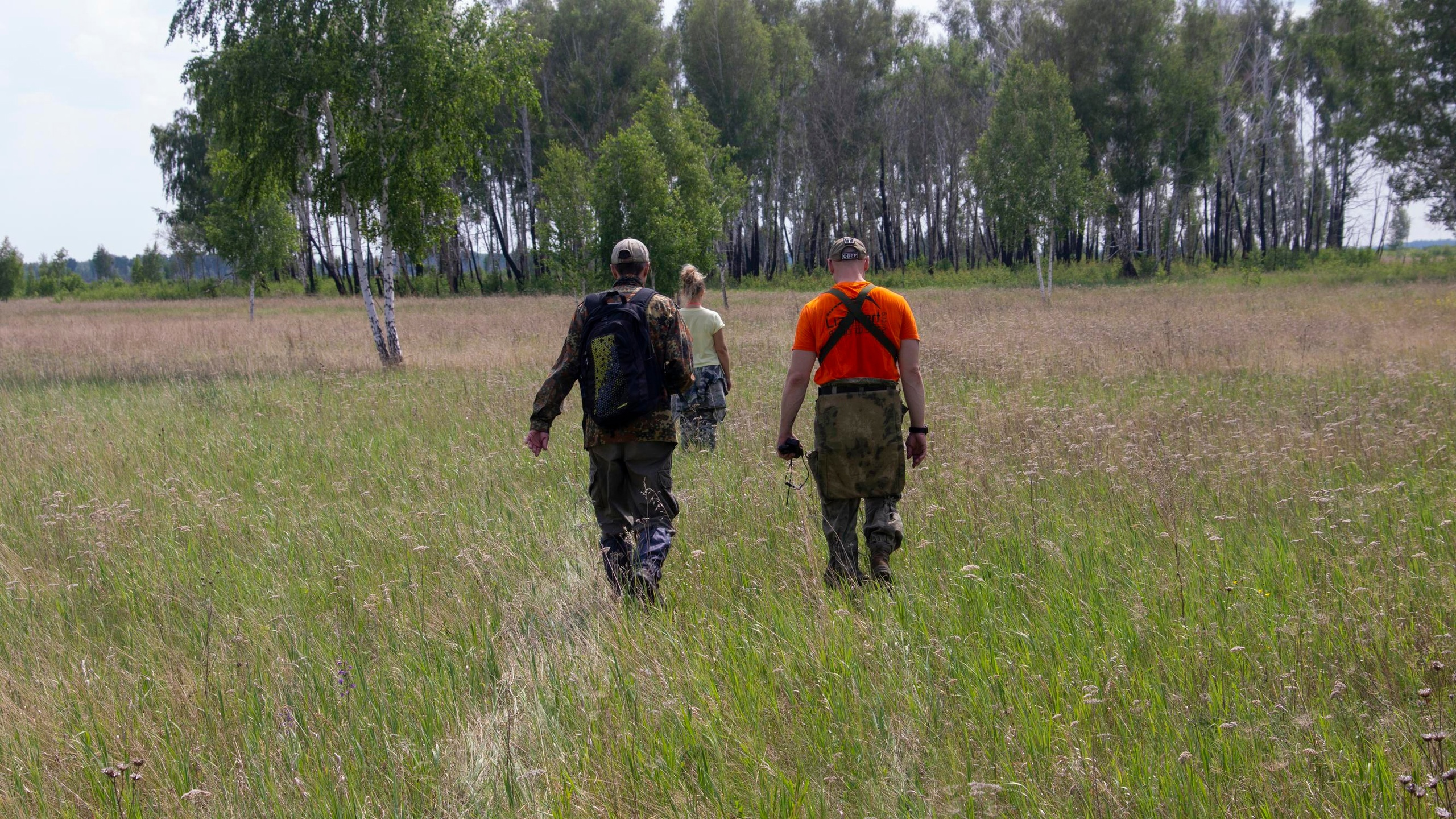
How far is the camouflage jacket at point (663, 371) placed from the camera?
4.60 m

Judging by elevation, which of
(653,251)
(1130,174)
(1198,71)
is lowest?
(653,251)

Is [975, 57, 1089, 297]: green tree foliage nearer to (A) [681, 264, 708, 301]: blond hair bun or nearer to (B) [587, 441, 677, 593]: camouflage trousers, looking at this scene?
(A) [681, 264, 708, 301]: blond hair bun

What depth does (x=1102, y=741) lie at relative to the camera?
296 cm

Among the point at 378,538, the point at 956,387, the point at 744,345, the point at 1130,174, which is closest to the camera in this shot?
the point at 378,538

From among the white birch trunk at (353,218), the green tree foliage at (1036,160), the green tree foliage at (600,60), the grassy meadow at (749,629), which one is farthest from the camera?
the green tree foliage at (600,60)

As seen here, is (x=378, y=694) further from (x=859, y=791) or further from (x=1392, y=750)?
(x=1392, y=750)

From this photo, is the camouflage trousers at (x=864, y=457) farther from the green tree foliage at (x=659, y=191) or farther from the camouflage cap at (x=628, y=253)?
the green tree foliage at (x=659, y=191)

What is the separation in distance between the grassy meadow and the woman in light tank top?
326mm

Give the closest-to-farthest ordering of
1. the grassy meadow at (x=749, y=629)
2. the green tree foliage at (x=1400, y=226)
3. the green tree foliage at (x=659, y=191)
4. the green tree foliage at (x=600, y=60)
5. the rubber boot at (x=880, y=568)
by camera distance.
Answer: the grassy meadow at (x=749, y=629)
the rubber boot at (x=880, y=568)
the green tree foliage at (x=659, y=191)
the green tree foliage at (x=600, y=60)
the green tree foliage at (x=1400, y=226)

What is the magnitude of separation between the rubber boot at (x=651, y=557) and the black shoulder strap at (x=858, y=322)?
1.23 meters

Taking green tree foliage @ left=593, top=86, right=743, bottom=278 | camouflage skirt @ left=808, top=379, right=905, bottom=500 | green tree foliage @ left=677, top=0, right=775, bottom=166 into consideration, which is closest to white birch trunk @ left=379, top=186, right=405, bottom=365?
green tree foliage @ left=593, top=86, right=743, bottom=278

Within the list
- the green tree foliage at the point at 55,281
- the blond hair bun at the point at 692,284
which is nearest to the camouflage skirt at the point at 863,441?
the blond hair bun at the point at 692,284

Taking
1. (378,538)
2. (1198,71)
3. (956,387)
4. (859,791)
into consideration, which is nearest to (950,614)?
(859,791)

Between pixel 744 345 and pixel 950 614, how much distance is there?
44.7ft
